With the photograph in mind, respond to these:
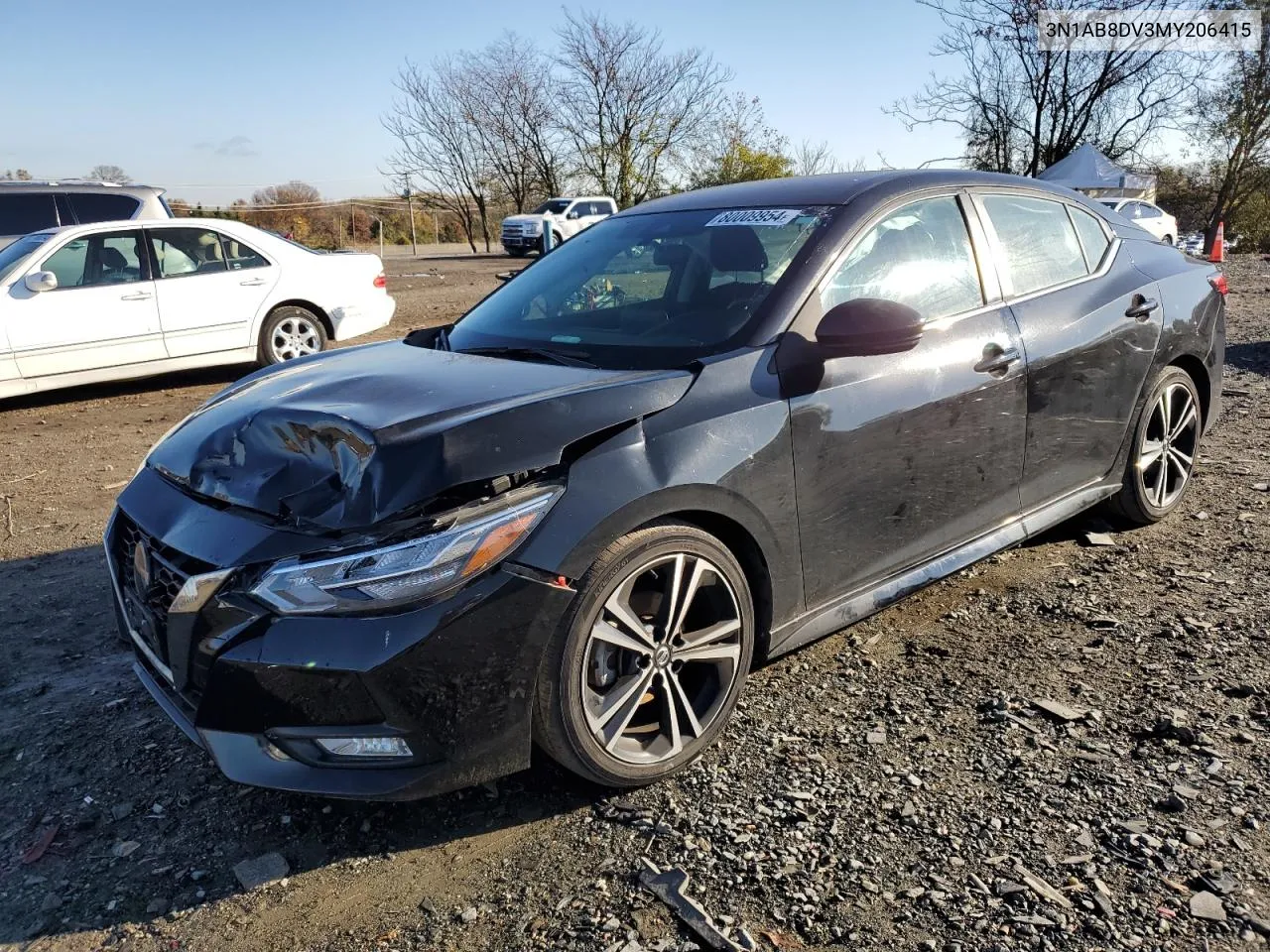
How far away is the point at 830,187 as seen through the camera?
138 inches

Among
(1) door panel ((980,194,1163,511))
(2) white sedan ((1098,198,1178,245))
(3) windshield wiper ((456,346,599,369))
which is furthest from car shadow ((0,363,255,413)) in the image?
(2) white sedan ((1098,198,1178,245))

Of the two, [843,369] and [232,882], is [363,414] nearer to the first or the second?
[232,882]

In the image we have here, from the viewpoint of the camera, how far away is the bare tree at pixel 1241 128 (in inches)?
1115

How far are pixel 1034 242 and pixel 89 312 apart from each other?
7610 millimetres

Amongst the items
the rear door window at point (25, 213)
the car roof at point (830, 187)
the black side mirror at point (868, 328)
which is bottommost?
the black side mirror at point (868, 328)

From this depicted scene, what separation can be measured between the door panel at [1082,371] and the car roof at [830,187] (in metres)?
0.55

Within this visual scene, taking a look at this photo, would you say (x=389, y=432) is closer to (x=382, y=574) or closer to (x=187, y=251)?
(x=382, y=574)

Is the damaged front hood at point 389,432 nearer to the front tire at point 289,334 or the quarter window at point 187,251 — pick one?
the quarter window at point 187,251

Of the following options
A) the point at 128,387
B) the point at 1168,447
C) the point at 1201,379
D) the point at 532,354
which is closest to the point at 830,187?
the point at 532,354

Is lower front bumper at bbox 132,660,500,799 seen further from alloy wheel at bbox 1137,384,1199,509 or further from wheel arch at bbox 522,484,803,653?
alloy wheel at bbox 1137,384,1199,509

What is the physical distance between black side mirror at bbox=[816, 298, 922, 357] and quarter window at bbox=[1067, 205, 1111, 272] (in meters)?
1.74

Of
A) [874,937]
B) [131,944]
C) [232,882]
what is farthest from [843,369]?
[131,944]

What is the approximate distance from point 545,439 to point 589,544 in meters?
0.30

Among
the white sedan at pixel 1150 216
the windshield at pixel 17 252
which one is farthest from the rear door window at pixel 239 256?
the white sedan at pixel 1150 216
